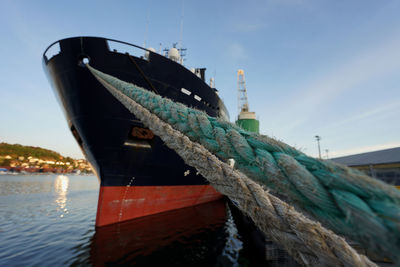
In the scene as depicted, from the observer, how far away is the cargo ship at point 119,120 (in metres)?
6.76

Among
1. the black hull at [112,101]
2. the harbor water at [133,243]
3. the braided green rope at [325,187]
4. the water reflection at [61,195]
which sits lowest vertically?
the water reflection at [61,195]

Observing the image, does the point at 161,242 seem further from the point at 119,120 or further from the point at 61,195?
the point at 61,195

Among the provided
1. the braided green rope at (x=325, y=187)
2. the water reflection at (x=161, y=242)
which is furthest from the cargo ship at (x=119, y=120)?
the braided green rope at (x=325, y=187)

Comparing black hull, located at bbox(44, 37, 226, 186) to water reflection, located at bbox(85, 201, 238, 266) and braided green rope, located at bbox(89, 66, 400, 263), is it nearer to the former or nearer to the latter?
water reflection, located at bbox(85, 201, 238, 266)

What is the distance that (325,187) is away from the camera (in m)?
0.79

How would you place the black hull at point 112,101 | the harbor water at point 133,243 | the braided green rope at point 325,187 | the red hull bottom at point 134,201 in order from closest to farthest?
1. the braided green rope at point 325,187
2. the harbor water at point 133,243
3. the black hull at point 112,101
4. the red hull bottom at point 134,201

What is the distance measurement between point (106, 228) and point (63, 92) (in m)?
5.69

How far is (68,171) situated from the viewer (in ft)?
367

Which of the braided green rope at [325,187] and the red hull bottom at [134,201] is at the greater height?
the braided green rope at [325,187]

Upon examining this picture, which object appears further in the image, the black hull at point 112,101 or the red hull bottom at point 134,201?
the red hull bottom at point 134,201

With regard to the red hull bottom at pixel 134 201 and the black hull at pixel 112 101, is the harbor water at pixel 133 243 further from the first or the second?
the black hull at pixel 112 101

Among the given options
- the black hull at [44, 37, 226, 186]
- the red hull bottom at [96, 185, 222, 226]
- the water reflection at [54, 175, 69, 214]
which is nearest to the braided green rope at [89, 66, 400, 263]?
the black hull at [44, 37, 226, 186]

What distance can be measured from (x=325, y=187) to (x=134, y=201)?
842cm

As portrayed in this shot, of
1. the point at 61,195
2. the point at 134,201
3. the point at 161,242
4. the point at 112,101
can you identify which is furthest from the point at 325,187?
the point at 61,195
